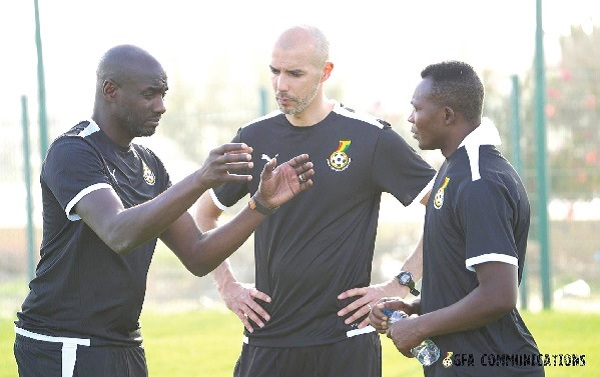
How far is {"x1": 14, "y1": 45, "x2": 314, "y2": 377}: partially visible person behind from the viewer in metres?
5.30

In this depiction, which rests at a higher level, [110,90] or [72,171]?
[110,90]

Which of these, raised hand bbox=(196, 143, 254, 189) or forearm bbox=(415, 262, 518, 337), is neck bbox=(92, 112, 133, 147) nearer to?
raised hand bbox=(196, 143, 254, 189)

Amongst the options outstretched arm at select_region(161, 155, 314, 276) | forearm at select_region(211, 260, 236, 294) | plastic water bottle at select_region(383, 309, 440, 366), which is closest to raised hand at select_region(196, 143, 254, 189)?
outstretched arm at select_region(161, 155, 314, 276)

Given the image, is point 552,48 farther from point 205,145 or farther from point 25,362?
point 25,362

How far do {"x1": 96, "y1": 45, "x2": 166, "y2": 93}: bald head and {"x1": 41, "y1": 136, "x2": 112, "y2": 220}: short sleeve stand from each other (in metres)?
0.38

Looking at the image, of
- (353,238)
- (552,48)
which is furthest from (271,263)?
(552,48)

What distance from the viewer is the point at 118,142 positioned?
5613 millimetres

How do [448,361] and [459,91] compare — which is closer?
[448,361]

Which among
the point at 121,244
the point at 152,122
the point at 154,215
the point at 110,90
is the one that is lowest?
the point at 121,244

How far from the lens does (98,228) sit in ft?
16.7

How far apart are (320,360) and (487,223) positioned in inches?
66.8

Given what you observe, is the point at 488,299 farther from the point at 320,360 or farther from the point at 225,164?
the point at 320,360

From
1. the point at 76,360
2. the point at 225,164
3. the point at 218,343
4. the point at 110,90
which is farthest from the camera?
the point at 218,343

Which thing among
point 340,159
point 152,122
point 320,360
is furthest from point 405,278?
point 152,122
